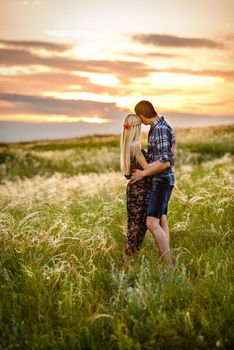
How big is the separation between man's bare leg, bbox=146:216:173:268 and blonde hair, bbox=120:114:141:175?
2.48 ft

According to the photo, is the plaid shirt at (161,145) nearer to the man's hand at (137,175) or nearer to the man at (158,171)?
the man at (158,171)

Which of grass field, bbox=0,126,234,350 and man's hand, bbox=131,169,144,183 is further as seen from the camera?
man's hand, bbox=131,169,144,183

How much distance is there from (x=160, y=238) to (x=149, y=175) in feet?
2.57

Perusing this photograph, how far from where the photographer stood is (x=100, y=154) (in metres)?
26.1

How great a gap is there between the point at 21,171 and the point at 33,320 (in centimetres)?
1778

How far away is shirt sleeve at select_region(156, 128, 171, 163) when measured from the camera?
5855mm

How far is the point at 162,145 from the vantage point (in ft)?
19.3

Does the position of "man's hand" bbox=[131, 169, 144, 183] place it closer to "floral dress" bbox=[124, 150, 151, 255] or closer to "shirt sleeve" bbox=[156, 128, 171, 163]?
"floral dress" bbox=[124, 150, 151, 255]

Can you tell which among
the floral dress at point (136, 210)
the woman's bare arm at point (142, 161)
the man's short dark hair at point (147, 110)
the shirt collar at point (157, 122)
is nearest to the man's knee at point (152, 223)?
the floral dress at point (136, 210)

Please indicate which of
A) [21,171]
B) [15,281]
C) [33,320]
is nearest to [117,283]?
[33,320]

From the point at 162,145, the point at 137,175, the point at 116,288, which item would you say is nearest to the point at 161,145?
the point at 162,145

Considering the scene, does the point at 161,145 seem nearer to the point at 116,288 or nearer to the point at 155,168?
the point at 155,168

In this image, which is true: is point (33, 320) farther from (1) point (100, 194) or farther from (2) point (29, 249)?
(1) point (100, 194)

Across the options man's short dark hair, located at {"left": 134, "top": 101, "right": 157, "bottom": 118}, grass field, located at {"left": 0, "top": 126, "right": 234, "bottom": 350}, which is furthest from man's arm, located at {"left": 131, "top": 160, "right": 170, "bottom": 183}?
grass field, located at {"left": 0, "top": 126, "right": 234, "bottom": 350}
